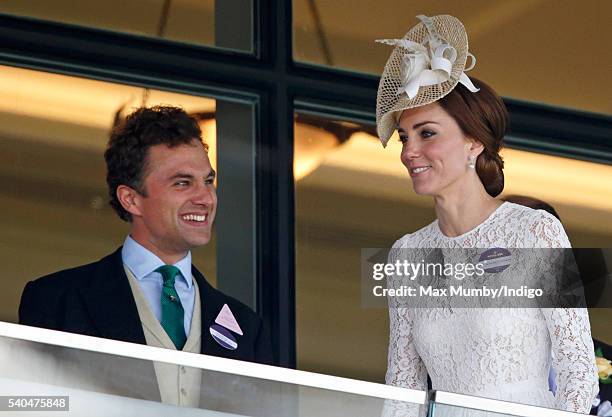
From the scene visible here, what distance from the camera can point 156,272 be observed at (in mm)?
4980

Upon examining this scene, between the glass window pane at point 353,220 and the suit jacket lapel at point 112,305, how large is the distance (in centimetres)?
64

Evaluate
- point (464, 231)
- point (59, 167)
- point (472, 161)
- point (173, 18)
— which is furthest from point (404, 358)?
point (173, 18)

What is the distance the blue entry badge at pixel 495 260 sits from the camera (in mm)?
4996

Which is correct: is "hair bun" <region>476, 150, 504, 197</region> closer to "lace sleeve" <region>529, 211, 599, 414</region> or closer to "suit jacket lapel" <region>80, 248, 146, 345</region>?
"lace sleeve" <region>529, 211, 599, 414</region>

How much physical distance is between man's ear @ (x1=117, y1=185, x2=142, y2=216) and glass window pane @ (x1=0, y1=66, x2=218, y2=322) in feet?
0.16

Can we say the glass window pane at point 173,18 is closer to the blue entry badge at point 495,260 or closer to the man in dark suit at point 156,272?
the man in dark suit at point 156,272

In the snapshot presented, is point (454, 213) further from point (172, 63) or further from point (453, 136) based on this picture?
point (172, 63)

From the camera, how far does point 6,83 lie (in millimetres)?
5184

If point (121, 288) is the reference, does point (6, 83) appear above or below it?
above

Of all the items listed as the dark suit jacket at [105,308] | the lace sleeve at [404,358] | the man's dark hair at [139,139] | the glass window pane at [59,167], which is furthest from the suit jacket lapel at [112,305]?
the lace sleeve at [404,358]

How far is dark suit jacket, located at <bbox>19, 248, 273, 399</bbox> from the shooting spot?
4.80 m

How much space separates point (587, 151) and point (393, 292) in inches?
37.0

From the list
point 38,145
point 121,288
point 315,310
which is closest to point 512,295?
point 315,310

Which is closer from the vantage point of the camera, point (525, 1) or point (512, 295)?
point (512, 295)
